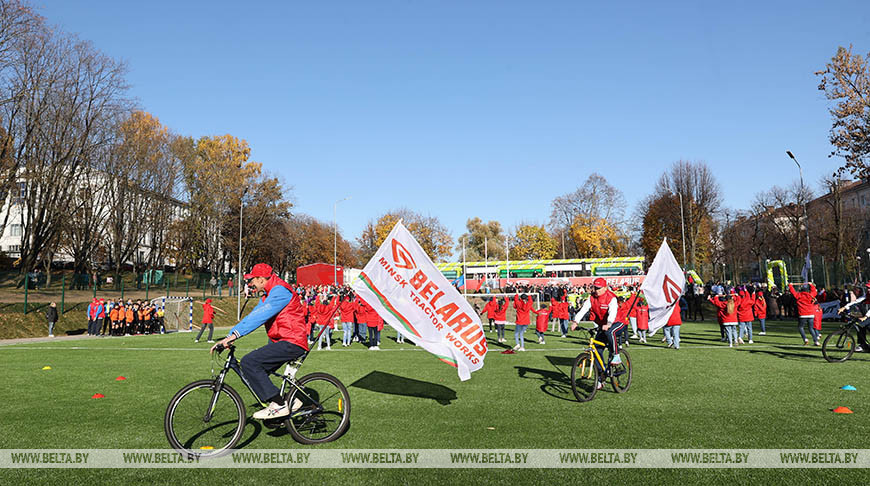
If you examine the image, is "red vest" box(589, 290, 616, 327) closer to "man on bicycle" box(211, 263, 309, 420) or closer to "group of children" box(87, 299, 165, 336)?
"man on bicycle" box(211, 263, 309, 420)

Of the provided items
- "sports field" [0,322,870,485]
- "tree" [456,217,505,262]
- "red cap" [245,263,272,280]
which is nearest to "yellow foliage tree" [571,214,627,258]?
"tree" [456,217,505,262]

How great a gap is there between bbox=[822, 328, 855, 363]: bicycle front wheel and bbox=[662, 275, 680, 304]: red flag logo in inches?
165

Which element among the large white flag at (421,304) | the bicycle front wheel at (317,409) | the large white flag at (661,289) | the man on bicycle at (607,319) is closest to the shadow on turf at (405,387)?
the large white flag at (421,304)

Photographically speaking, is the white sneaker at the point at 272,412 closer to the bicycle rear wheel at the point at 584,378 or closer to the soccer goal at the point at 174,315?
the bicycle rear wheel at the point at 584,378

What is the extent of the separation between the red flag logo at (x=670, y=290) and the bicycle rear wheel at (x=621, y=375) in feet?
12.4

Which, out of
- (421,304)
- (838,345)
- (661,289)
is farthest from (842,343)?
(421,304)

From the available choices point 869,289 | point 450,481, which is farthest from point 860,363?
point 450,481

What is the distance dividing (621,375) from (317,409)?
5.91 m

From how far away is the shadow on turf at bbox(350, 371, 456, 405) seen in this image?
9944 mm

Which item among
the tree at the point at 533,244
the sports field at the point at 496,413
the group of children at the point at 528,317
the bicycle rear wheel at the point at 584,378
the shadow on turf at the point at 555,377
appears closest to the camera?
the sports field at the point at 496,413

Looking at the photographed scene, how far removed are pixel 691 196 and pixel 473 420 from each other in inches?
2565

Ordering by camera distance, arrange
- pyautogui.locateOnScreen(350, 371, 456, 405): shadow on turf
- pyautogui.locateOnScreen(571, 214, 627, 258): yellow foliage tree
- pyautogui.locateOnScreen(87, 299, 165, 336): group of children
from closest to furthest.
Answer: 1. pyautogui.locateOnScreen(350, 371, 456, 405): shadow on turf
2. pyautogui.locateOnScreen(87, 299, 165, 336): group of children
3. pyautogui.locateOnScreen(571, 214, 627, 258): yellow foliage tree

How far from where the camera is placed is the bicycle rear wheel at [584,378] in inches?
368

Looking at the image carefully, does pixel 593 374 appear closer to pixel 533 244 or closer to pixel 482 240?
pixel 533 244
